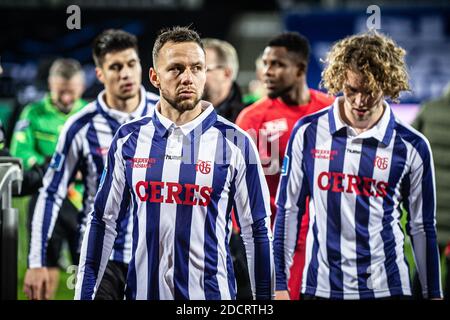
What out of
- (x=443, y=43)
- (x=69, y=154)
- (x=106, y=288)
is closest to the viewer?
(x=106, y=288)

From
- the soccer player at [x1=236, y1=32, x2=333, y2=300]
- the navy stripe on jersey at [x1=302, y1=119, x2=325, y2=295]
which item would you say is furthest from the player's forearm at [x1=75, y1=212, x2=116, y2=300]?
the soccer player at [x1=236, y1=32, x2=333, y2=300]

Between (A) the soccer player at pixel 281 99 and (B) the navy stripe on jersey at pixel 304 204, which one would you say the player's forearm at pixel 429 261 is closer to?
(B) the navy stripe on jersey at pixel 304 204

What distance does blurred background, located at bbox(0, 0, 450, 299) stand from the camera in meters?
12.9

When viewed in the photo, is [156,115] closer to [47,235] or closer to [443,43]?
[47,235]

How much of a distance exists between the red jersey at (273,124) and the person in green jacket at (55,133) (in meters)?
1.37

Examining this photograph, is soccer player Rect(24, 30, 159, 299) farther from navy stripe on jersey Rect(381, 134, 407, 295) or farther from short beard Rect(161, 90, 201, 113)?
navy stripe on jersey Rect(381, 134, 407, 295)

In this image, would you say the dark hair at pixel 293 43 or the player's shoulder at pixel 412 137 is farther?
the dark hair at pixel 293 43

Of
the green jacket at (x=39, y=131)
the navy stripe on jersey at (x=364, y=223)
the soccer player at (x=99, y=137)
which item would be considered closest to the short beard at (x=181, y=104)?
the navy stripe on jersey at (x=364, y=223)

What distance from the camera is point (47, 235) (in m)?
4.27

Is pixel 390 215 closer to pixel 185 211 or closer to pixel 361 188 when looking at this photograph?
pixel 361 188

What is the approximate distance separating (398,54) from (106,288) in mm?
1596

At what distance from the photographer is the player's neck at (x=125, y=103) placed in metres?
4.41

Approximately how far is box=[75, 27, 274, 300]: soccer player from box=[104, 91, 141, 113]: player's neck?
3.57 ft
